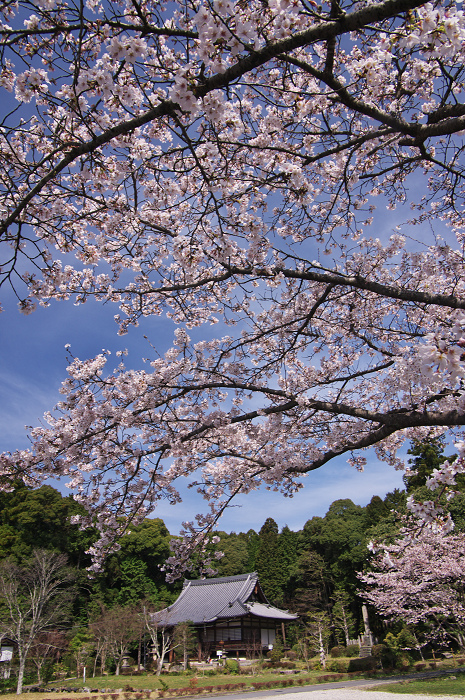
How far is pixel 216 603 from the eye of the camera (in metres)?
24.6

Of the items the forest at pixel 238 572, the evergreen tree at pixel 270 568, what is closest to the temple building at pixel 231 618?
the forest at pixel 238 572

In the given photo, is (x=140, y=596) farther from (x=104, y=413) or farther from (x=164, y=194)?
(x=164, y=194)

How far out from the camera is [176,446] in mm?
4516

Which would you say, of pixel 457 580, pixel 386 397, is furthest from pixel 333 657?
pixel 386 397

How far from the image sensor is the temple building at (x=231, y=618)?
73.9ft

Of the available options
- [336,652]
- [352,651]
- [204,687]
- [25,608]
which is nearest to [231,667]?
[204,687]

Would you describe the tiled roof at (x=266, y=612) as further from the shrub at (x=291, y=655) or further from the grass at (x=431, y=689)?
the grass at (x=431, y=689)

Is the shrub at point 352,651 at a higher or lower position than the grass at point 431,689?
lower

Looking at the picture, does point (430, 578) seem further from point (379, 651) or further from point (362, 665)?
point (379, 651)

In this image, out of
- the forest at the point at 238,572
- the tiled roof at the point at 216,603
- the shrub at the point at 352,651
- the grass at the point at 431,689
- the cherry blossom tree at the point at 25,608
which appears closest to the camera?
the grass at the point at 431,689

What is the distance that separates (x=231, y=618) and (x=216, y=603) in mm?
2108

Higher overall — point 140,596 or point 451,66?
point 451,66

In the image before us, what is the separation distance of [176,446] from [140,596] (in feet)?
84.7

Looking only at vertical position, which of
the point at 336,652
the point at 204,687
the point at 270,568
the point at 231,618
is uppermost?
the point at 270,568
